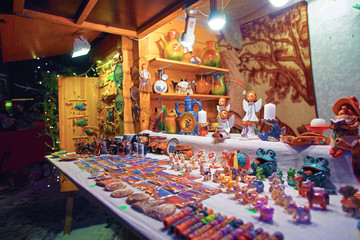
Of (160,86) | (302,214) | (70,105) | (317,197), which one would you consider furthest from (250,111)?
(70,105)

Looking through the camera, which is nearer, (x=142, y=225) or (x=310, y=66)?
(x=142, y=225)

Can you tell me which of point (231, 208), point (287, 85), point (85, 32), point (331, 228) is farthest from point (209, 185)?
point (85, 32)

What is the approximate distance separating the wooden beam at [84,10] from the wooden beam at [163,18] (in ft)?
2.37

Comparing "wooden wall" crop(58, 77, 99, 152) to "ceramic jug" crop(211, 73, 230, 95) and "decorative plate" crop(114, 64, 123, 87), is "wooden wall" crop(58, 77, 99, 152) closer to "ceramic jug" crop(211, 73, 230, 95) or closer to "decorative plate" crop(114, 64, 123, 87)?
"decorative plate" crop(114, 64, 123, 87)

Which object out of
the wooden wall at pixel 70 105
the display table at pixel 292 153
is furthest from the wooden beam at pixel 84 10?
the wooden wall at pixel 70 105

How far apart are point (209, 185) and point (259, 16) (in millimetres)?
3380

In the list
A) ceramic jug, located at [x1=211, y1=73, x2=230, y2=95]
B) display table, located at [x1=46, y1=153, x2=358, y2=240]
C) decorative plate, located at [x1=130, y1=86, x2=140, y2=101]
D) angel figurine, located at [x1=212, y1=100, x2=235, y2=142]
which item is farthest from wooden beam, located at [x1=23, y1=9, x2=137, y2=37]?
display table, located at [x1=46, y1=153, x2=358, y2=240]

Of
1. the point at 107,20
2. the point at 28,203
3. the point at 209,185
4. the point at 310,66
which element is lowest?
the point at 28,203

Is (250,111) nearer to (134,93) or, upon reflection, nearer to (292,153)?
(292,153)

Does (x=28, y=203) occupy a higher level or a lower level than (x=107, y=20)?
lower

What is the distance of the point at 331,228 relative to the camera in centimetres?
69

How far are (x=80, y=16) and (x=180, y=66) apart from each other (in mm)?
1466

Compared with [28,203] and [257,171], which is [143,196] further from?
[28,203]

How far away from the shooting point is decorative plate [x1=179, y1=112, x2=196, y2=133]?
2227mm
